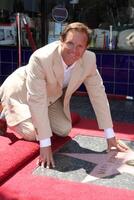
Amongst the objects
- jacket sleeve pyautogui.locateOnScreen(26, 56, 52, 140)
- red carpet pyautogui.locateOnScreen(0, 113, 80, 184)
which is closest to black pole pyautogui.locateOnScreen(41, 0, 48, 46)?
red carpet pyautogui.locateOnScreen(0, 113, 80, 184)

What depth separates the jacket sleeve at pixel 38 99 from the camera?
322 cm

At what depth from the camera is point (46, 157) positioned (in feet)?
10.6

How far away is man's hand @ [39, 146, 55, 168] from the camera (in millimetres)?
3211

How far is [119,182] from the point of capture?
120 inches

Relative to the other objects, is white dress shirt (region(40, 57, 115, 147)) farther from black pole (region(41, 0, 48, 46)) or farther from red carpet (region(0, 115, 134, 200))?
black pole (region(41, 0, 48, 46))

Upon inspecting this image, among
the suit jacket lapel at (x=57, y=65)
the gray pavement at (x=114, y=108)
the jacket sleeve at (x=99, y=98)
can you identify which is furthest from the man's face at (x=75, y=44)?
the gray pavement at (x=114, y=108)

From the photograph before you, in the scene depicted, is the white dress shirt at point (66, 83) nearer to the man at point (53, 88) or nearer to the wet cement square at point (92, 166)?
the man at point (53, 88)

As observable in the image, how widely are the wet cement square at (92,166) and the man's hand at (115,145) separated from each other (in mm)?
44

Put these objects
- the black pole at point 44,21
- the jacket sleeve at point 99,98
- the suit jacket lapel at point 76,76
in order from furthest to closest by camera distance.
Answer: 1. the black pole at point 44,21
2. the jacket sleeve at point 99,98
3. the suit jacket lapel at point 76,76

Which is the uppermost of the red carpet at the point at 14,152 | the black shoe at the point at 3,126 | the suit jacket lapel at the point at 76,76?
the suit jacket lapel at the point at 76,76

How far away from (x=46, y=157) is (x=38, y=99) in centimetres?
39

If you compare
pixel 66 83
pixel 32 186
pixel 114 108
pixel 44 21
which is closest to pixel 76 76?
pixel 66 83

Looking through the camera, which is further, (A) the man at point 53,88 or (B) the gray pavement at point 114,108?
(B) the gray pavement at point 114,108

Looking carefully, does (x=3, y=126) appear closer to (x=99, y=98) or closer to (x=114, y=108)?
(x=99, y=98)
